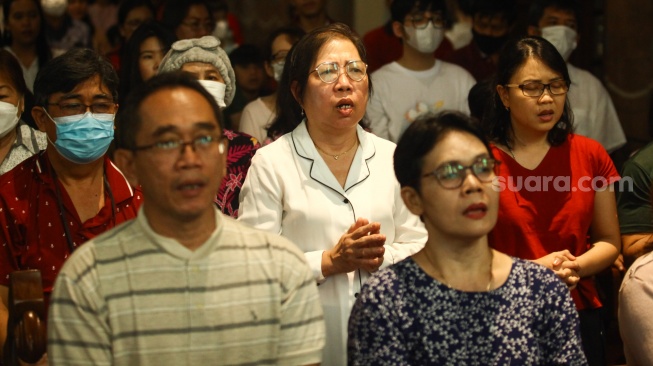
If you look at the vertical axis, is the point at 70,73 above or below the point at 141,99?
above

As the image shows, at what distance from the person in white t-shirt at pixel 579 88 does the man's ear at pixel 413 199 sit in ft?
9.78

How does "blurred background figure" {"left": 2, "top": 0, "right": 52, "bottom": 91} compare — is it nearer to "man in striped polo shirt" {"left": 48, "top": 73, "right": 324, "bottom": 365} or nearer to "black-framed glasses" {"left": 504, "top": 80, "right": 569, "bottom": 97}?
"black-framed glasses" {"left": 504, "top": 80, "right": 569, "bottom": 97}

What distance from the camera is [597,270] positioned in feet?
14.1

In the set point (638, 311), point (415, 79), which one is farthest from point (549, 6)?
point (638, 311)

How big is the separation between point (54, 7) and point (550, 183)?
15.2 feet

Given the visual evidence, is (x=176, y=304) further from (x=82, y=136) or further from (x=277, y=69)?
(x=277, y=69)

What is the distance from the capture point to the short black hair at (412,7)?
6.30 metres

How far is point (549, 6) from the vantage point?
20.5ft

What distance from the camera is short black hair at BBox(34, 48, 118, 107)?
4109mm

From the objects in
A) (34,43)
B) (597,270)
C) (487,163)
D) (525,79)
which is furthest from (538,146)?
(34,43)

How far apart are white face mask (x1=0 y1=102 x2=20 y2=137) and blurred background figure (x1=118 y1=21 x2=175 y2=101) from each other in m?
1.08

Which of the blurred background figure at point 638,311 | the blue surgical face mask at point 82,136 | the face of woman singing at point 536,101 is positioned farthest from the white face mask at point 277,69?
the blurred background figure at point 638,311

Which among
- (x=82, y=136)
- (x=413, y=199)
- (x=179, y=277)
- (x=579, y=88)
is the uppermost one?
(x=579, y=88)

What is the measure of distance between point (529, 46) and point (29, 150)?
2213 mm
